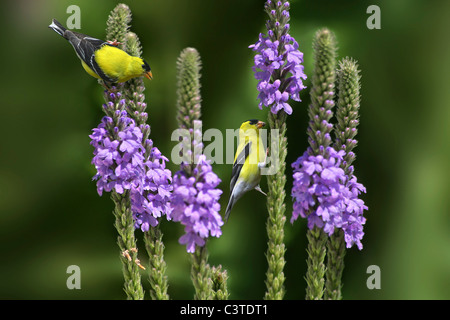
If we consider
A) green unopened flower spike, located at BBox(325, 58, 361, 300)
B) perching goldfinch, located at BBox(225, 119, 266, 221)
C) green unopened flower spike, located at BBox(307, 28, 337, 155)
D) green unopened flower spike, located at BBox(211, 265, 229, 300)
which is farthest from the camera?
perching goldfinch, located at BBox(225, 119, 266, 221)

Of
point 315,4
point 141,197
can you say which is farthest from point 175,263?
point 315,4

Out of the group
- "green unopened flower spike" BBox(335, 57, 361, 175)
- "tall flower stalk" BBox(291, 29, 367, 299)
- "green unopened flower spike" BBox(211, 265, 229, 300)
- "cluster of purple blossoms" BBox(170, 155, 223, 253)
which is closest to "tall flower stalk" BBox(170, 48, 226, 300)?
"cluster of purple blossoms" BBox(170, 155, 223, 253)

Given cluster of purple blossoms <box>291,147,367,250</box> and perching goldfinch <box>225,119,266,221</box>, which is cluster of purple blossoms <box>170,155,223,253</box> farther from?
perching goldfinch <box>225,119,266,221</box>

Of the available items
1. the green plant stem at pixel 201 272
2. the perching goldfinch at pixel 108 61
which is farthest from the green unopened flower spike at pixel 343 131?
the perching goldfinch at pixel 108 61

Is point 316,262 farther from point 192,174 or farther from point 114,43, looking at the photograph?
point 114,43

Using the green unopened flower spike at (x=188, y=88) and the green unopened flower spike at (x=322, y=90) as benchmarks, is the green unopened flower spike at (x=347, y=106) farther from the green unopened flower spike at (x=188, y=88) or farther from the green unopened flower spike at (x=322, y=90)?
the green unopened flower spike at (x=188, y=88)

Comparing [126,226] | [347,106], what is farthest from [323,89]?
[126,226]

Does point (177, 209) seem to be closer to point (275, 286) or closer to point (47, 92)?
point (275, 286)
